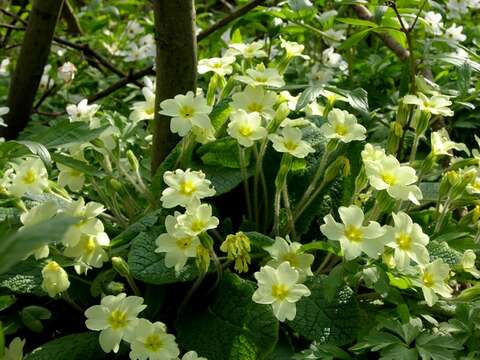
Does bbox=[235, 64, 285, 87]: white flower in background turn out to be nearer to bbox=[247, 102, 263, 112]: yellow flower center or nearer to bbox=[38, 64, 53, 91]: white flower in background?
bbox=[247, 102, 263, 112]: yellow flower center

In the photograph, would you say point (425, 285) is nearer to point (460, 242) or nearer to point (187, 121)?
point (460, 242)

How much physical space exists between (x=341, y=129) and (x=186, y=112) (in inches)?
10.8

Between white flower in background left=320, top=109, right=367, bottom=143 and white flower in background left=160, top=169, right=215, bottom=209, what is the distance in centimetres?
25

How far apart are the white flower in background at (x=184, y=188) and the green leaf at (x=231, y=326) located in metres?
0.15

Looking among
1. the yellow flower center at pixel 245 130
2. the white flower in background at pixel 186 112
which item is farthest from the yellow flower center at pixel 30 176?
the yellow flower center at pixel 245 130

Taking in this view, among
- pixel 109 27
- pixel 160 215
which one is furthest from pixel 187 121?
pixel 109 27

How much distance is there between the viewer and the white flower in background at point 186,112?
1.21 meters

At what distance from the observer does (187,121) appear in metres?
1.21

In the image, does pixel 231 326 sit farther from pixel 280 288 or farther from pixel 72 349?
pixel 72 349

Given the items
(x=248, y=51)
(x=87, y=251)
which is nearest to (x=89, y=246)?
(x=87, y=251)

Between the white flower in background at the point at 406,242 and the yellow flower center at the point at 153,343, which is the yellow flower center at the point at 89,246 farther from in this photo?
the white flower in background at the point at 406,242

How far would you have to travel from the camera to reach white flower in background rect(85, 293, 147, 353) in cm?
100

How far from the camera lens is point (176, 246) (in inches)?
41.8

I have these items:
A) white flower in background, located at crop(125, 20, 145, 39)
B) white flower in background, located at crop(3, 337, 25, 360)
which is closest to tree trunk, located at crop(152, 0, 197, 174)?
white flower in background, located at crop(3, 337, 25, 360)
